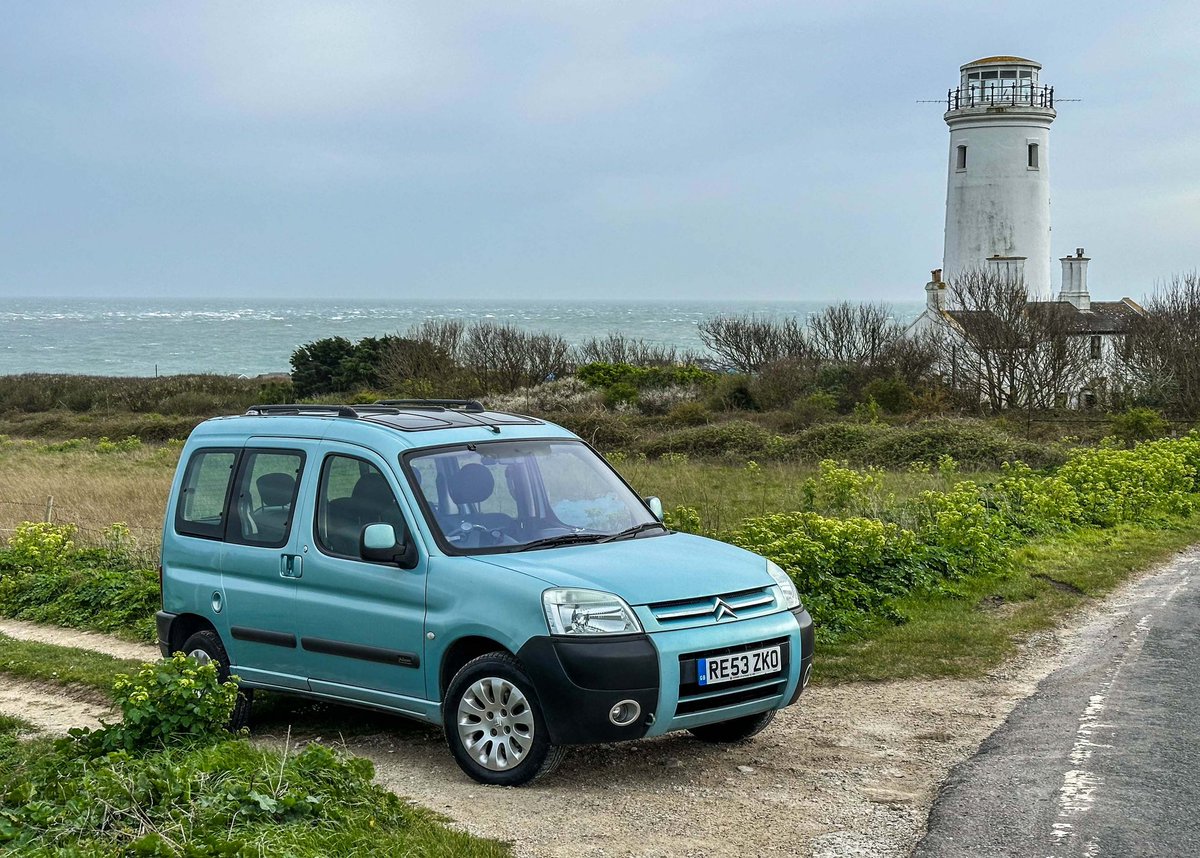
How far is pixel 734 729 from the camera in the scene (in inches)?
318

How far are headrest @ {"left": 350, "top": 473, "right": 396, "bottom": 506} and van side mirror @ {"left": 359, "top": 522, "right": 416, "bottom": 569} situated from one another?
26 cm

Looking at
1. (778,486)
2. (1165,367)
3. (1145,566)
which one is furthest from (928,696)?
(1165,367)

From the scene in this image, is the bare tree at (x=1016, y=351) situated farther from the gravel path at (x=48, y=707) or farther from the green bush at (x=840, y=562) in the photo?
the gravel path at (x=48, y=707)

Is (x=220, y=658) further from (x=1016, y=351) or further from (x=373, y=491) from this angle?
(x=1016, y=351)

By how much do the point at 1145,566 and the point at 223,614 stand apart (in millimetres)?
10309

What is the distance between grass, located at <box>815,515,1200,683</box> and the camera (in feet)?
33.5

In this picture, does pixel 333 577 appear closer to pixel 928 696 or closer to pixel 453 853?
pixel 453 853

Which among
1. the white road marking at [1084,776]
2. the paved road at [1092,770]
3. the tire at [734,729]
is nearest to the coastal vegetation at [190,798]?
the tire at [734,729]

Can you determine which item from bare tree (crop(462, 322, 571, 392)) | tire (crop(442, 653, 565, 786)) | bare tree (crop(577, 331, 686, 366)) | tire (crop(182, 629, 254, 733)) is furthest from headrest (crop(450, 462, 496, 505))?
bare tree (crop(577, 331, 686, 366))

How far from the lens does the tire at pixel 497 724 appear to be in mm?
7004

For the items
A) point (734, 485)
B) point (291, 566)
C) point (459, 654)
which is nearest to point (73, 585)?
point (291, 566)

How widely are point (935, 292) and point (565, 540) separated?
1661 inches

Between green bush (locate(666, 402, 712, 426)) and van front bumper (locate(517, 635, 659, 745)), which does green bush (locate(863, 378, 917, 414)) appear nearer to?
green bush (locate(666, 402, 712, 426))

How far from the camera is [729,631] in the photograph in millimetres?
7172
